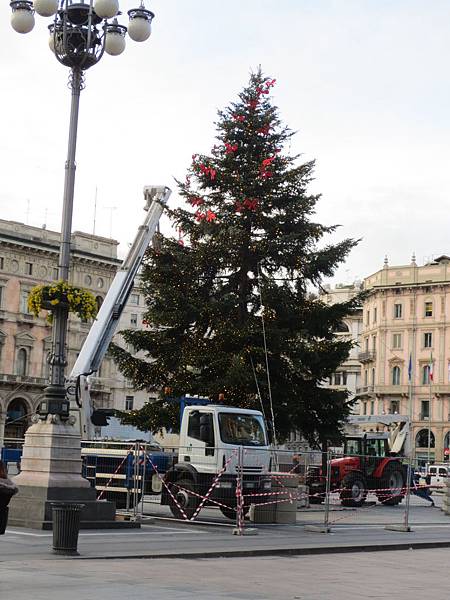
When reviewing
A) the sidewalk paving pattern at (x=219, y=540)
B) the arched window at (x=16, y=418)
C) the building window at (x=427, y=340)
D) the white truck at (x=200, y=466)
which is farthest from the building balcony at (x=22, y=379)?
the sidewalk paving pattern at (x=219, y=540)

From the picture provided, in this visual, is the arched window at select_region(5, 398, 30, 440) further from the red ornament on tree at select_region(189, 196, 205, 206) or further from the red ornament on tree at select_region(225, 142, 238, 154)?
the red ornament on tree at select_region(225, 142, 238, 154)

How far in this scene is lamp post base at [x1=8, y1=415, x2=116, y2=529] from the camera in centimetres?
2059

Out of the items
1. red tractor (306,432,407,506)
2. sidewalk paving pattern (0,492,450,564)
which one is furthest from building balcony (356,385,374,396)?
sidewalk paving pattern (0,492,450,564)

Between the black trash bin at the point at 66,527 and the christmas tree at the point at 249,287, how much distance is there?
2007 centimetres

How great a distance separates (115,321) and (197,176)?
8.44 metres

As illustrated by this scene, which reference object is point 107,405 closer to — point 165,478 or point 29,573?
point 165,478

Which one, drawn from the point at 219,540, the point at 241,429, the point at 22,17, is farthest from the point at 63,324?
the point at 241,429

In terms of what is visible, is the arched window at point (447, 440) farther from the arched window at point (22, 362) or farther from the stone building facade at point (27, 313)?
the arched window at point (22, 362)

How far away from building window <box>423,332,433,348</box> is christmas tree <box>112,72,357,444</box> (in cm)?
6899

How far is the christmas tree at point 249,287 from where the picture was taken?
121 feet

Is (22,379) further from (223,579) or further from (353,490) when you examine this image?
(223,579)

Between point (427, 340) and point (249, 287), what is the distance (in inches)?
2778

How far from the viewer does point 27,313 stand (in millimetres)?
87938

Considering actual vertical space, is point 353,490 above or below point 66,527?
above
